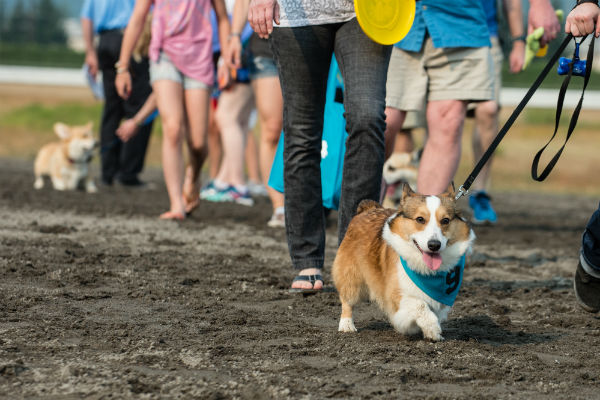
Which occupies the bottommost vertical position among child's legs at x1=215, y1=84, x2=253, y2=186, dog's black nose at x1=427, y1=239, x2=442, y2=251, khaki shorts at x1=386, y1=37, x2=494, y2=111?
child's legs at x1=215, y1=84, x2=253, y2=186

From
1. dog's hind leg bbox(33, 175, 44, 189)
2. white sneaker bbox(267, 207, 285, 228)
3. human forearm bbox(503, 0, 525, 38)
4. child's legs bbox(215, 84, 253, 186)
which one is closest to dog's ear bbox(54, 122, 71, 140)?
dog's hind leg bbox(33, 175, 44, 189)

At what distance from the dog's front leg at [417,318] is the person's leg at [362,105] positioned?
0.92 meters

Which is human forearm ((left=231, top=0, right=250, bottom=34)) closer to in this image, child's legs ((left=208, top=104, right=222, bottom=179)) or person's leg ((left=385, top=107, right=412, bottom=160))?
person's leg ((left=385, top=107, right=412, bottom=160))

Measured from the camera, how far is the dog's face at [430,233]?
350 cm

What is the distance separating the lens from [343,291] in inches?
154

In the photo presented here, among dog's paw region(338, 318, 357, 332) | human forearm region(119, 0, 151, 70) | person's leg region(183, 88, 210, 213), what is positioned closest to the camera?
dog's paw region(338, 318, 357, 332)

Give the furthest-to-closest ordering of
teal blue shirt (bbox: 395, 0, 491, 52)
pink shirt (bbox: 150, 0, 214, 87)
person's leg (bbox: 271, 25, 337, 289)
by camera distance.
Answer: pink shirt (bbox: 150, 0, 214, 87) → teal blue shirt (bbox: 395, 0, 491, 52) → person's leg (bbox: 271, 25, 337, 289)

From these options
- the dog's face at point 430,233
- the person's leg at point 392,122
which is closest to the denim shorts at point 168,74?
the person's leg at point 392,122

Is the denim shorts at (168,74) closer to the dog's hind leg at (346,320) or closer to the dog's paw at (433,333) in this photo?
the dog's hind leg at (346,320)

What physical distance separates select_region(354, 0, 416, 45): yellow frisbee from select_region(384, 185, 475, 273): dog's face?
0.92 metres

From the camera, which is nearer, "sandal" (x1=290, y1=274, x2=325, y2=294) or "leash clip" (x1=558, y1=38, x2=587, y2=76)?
"leash clip" (x1=558, y1=38, x2=587, y2=76)

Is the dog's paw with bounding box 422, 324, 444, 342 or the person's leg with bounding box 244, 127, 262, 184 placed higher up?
the dog's paw with bounding box 422, 324, 444, 342

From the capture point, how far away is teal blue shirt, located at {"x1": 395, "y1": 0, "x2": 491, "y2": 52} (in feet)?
16.6

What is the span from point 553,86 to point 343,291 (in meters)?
21.4
